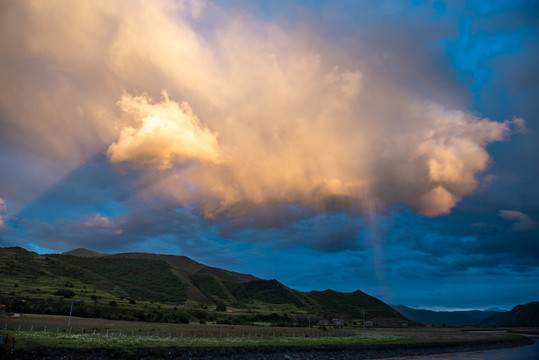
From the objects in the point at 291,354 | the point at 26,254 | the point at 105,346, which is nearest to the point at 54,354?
the point at 105,346

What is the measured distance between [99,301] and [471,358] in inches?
4830

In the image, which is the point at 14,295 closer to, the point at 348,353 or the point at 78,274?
the point at 78,274

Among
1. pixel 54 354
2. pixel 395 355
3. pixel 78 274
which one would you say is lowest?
pixel 395 355

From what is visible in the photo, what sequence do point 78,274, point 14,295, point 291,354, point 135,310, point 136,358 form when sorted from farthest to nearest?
point 78,274, point 135,310, point 14,295, point 291,354, point 136,358

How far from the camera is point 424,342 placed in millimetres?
100500

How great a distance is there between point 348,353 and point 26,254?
196 metres

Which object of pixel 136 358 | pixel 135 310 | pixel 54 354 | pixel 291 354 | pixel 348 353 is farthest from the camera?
pixel 135 310

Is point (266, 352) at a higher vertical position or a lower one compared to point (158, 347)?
lower

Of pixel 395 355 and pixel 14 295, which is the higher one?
pixel 14 295

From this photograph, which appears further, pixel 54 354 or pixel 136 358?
pixel 136 358

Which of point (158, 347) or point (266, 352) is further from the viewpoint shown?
point (266, 352)

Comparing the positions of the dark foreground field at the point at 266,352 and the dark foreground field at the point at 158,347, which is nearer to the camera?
the dark foreground field at the point at 266,352

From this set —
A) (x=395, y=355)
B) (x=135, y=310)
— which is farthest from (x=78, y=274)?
(x=395, y=355)

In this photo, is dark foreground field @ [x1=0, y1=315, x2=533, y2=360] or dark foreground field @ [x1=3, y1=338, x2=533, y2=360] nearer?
dark foreground field @ [x1=3, y1=338, x2=533, y2=360]
